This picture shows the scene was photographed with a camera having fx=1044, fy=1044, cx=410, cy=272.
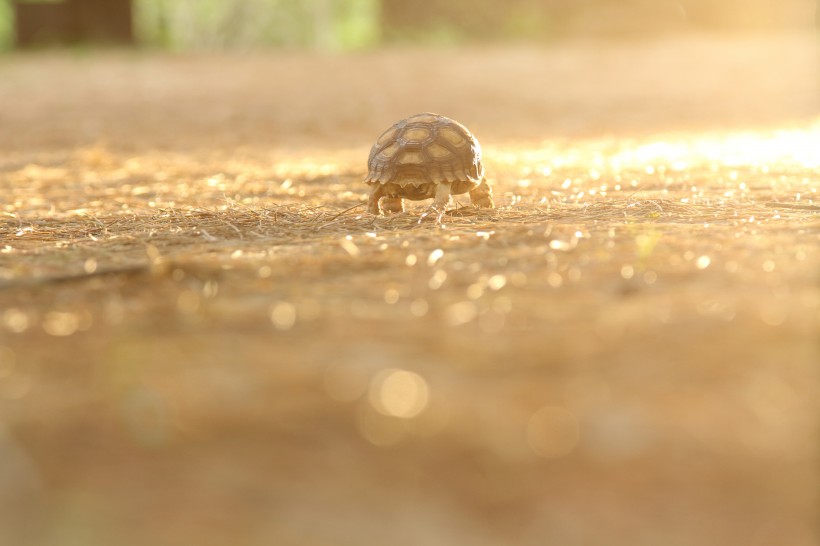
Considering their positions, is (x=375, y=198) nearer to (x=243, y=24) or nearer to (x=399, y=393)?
(x=399, y=393)

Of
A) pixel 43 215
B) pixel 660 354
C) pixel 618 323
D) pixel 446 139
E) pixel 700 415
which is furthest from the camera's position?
pixel 43 215

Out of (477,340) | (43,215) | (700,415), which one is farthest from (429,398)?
(43,215)

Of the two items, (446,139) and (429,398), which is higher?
(446,139)

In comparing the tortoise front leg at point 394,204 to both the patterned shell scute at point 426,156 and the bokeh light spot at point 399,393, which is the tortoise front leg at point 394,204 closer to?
the patterned shell scute at point 426,156

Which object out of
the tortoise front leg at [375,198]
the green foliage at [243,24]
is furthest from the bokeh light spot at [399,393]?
the green foliage at [243,24]

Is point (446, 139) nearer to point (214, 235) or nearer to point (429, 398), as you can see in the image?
point (214, 235)

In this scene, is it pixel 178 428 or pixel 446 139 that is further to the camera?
pixel 446 139

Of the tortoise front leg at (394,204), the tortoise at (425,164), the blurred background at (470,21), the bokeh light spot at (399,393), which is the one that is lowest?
the bokeh light spot at (399,393)
